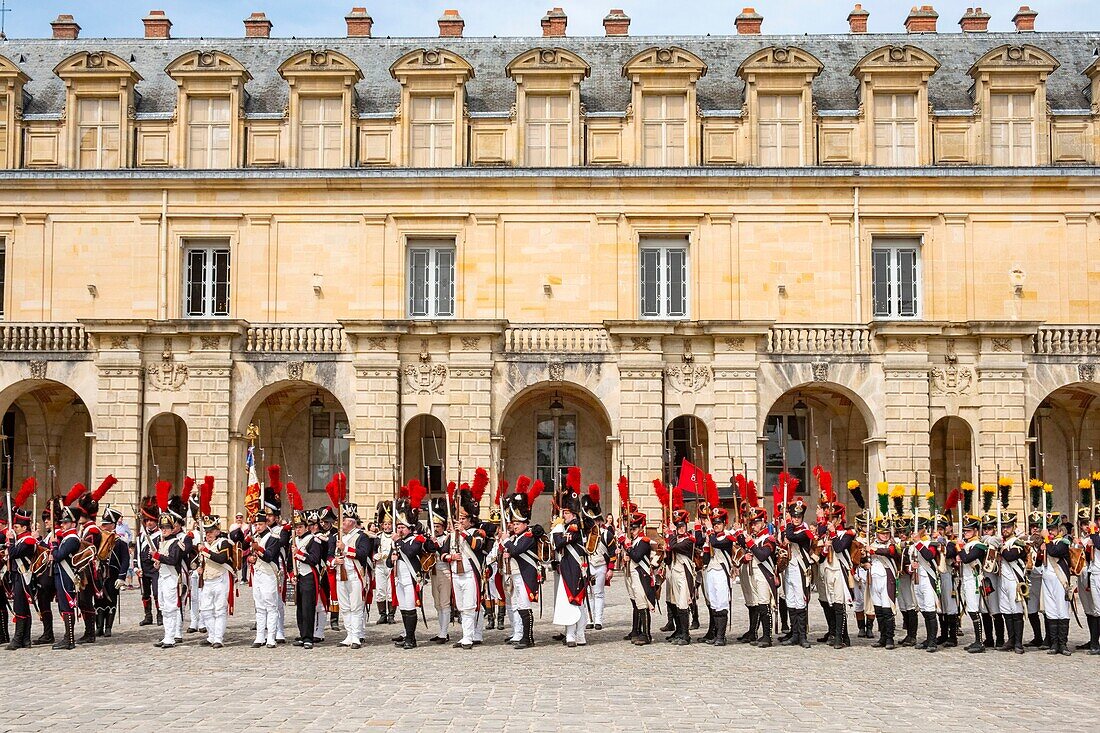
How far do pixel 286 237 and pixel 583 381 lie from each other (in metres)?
8.29

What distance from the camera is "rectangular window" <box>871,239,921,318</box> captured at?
30969 mm

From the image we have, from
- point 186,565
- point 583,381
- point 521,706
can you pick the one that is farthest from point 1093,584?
point 583,381

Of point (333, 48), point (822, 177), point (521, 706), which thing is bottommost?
point (521, 706)

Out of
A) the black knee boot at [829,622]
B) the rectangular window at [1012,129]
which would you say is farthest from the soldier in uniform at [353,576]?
the rectangular window at [1012,129]

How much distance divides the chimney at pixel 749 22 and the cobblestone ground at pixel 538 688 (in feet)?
73.7

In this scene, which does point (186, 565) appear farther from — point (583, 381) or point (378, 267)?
point (378, 267)

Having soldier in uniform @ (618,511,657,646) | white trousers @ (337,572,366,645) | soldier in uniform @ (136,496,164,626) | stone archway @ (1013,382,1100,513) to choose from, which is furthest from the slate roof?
white trousers @ (337,572,366,645)

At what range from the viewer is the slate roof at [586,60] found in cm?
3234

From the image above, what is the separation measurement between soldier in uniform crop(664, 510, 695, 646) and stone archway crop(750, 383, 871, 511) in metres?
13.6

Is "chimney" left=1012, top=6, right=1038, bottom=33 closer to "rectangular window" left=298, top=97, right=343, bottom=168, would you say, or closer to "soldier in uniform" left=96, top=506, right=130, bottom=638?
"rectangular window" left=298, top=97, right=343, bottom=168

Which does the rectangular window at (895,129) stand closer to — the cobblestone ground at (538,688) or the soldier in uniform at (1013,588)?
the soldier in uniform at (1013,588)

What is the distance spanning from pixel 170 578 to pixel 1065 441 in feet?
72.7

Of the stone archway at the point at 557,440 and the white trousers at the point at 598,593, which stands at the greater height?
the stone archway at the point at 557,440

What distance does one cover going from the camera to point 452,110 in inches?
1248
